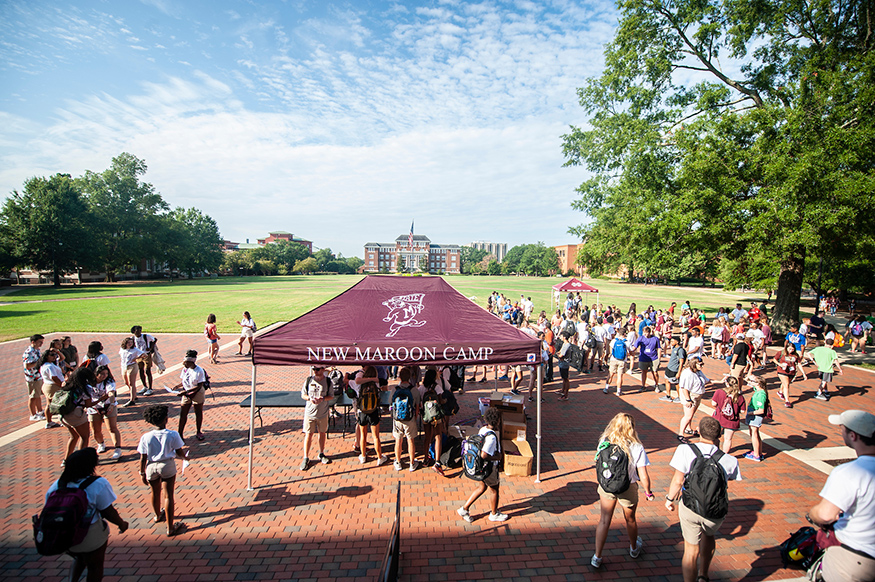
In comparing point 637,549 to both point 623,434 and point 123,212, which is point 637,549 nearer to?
point 623,434

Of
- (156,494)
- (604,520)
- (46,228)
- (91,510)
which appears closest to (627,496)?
(604,520)

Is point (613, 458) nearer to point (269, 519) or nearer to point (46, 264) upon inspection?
point (269, 519)

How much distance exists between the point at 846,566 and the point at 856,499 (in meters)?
0.61

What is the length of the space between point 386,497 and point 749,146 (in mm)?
20330

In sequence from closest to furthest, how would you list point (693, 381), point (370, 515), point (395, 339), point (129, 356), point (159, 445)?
point (159, 445) → point (370, 515) → point (395, 339) → point (693, 381) → point (129, 356)

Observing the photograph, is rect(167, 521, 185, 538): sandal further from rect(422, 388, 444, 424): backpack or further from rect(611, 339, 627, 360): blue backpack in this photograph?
rect(611, 339, 627, 360): blue backpack

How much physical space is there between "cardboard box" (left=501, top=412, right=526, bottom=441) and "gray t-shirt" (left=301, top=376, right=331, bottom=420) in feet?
11.7

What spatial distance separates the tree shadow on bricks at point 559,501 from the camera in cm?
589

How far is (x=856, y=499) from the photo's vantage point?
310cm

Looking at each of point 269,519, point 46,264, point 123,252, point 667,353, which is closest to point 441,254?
point 123,252

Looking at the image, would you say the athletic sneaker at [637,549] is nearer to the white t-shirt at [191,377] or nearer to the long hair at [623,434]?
the long hair at [623,434]

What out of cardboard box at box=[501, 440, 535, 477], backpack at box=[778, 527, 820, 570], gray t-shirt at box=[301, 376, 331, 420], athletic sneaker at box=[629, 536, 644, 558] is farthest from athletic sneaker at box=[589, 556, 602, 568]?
gray t-shirt at box=[301, 376, 331, 420]

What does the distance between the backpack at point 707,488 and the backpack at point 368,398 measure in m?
4.90

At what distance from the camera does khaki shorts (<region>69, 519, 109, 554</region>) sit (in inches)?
144
